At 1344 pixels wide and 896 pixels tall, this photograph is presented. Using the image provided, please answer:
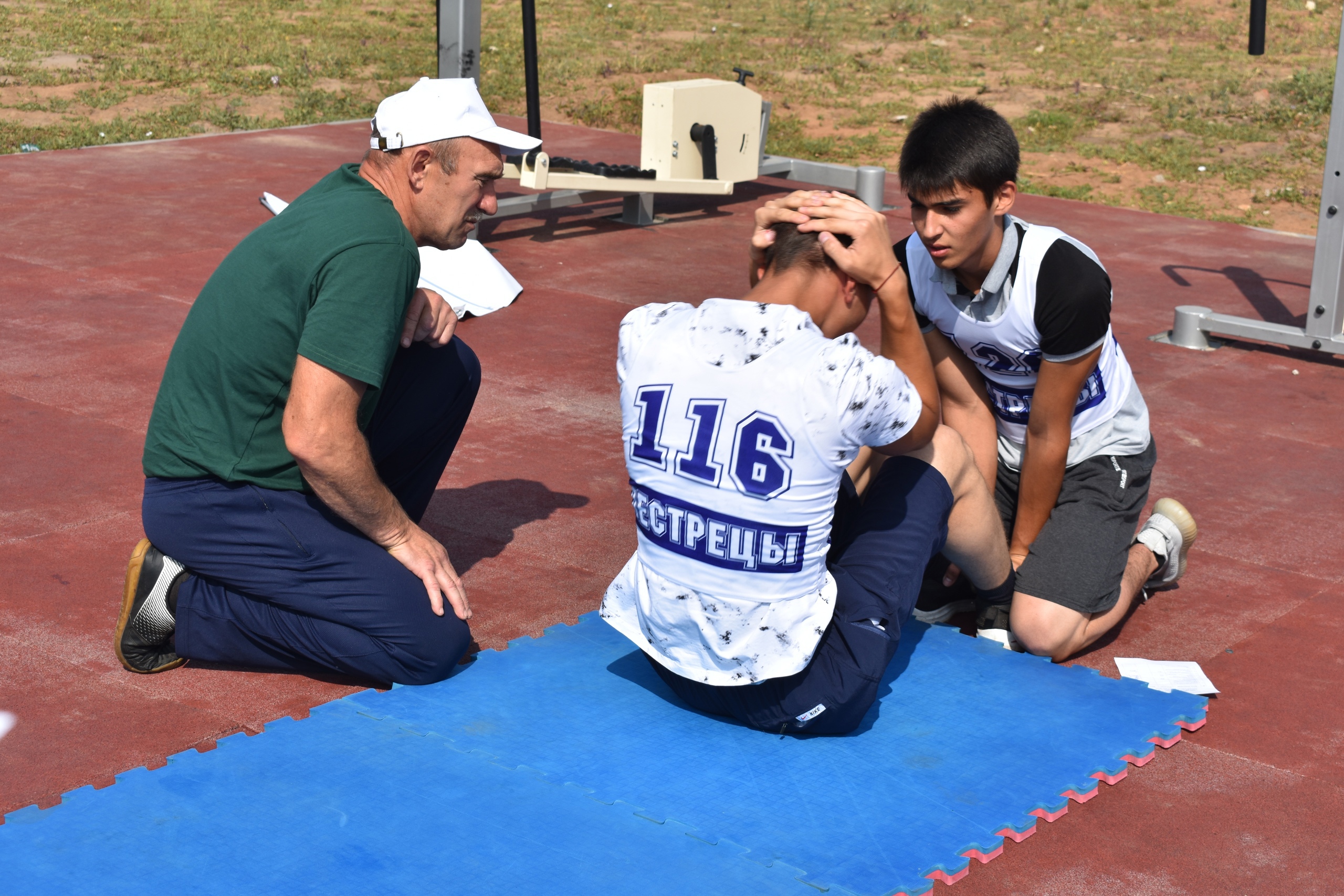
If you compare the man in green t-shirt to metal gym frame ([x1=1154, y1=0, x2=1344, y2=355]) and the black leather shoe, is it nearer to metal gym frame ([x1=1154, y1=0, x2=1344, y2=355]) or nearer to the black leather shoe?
the black leather shoe

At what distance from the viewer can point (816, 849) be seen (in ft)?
7.65

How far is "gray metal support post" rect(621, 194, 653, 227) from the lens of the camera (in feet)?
26.8

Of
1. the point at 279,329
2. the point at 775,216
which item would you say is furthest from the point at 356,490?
the point at 775,216

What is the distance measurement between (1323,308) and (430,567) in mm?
4312

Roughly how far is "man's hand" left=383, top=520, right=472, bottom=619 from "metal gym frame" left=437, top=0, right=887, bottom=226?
12.8ft

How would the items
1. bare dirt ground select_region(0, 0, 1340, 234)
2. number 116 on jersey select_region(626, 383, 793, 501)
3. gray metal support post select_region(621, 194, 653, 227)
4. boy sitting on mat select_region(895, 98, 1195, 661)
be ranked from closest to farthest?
number 116 on jersey select_region(626, 383, 793, 501), boy sitting on mat select_region(895, 98, 1195, 661), gray metal support post select_region(621, 194, 653, 227), bare dirt ground select_region(0, 0, 1340, 234)

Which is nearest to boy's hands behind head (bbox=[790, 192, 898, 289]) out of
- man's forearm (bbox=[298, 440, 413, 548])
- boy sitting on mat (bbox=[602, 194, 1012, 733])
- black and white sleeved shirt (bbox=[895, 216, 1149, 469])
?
boy sitting on mat (bbox=[602, 194, 1012, 733])

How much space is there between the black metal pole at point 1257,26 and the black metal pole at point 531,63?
3.05 m

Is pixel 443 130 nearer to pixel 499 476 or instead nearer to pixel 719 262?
pixel 499 476

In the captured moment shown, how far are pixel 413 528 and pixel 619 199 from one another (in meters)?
6.07

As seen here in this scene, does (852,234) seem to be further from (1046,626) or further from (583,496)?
(583,496)

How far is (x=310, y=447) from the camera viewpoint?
2707 mm

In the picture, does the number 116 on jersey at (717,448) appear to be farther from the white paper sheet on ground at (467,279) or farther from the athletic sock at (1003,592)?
the white paper sheet on ground at (467,279)

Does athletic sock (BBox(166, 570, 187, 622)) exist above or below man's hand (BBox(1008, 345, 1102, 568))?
below
